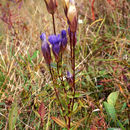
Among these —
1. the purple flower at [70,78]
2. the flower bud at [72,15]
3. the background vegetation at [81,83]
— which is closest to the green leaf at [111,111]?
the background vegetation at [81,83]

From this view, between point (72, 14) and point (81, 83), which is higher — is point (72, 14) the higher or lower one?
the higher one

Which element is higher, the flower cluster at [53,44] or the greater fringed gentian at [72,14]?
the greater fringed gentian at [72,14]

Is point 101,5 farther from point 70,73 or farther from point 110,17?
point 70,73

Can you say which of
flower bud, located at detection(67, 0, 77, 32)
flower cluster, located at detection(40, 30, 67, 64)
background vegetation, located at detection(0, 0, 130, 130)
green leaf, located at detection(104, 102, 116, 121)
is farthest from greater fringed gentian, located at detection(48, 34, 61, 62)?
green leaf, located at detection(104, 102, 116, 121)

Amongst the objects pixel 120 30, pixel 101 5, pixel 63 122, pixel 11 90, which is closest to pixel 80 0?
pixel 101 5

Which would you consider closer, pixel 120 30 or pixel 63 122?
pixel 63 122

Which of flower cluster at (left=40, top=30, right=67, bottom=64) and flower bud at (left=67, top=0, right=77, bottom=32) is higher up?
flower bud at (left=67, top=0, right=77, bottom=32)

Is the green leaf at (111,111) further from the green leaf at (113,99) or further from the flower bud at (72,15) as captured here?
the flower bud at (72,15)

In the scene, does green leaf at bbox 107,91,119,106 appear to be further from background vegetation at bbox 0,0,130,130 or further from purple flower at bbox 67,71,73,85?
purple flower at bbox 67,71,73,85

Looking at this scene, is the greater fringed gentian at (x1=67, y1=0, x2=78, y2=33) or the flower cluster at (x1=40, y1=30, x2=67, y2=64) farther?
the flower cluster at (x1=40, y1=30, x2=67, y2=64)

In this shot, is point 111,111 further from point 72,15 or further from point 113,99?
point 72,15

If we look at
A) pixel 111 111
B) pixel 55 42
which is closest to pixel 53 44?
pixel 55 42
